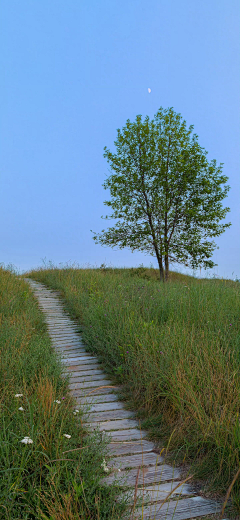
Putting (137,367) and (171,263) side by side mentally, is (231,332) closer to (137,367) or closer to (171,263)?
(137,367)

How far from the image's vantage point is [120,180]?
61.2ft

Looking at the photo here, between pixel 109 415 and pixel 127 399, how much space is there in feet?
2.09

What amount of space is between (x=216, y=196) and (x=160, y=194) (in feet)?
9.63

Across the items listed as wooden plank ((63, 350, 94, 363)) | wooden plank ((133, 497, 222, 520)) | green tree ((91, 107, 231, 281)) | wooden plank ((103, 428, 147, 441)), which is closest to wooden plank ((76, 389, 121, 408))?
wooden plank ((103, 428, 147, 441))

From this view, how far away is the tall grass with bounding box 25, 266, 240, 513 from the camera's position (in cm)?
362

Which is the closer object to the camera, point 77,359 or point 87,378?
point 87,378

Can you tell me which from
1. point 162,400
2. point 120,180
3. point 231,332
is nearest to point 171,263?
point 120,180

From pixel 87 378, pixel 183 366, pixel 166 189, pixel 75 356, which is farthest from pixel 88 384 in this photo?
pixel 166 189

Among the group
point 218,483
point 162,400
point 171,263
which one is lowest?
point 218,483

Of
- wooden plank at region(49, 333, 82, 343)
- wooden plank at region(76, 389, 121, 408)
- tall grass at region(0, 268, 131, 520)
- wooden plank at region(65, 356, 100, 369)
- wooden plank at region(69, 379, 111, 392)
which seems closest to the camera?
tall grass at region(0, 268, 131, 520)

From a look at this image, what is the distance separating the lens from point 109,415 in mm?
4887

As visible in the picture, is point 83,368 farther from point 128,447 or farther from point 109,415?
point 128,447

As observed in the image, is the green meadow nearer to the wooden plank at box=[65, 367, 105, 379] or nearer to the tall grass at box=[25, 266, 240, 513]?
the tall grass at box=[25, 266, 240, 513]

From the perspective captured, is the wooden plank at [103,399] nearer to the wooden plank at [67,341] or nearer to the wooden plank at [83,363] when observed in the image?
the wooden plank at [83,363]
